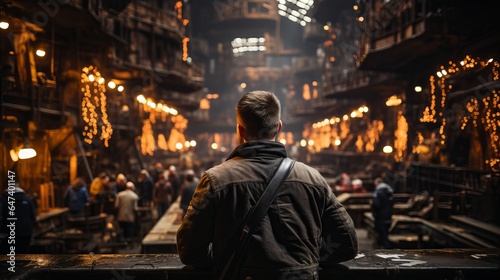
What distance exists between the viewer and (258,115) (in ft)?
7.27

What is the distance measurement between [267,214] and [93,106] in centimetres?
1575

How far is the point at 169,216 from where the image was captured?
12703 millimetres

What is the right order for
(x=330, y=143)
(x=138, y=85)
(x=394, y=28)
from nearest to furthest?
(x=394, y=28), (x=138, y=85), (x=330, y=143)

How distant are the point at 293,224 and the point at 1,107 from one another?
10799 mm

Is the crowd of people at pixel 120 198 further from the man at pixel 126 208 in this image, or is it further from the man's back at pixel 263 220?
the man's back at pixel 263 220

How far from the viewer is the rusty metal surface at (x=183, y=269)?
261cm

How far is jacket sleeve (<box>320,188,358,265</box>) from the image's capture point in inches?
89.4

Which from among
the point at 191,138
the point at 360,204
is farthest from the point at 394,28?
the point at 191,138

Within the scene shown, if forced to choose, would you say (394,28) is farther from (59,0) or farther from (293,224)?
(293,224)

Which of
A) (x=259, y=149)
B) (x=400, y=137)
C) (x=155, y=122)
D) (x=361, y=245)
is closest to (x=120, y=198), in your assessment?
(x=361, y=245)

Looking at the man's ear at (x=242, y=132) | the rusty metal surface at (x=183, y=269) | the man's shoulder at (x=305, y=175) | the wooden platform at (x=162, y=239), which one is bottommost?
the wooden platform at (x=162, y=239)

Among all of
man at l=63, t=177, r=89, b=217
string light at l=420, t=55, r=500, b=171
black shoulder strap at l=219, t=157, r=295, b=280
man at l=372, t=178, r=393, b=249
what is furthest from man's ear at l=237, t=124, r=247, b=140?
string light at l=420, t=55, r=500, b=171

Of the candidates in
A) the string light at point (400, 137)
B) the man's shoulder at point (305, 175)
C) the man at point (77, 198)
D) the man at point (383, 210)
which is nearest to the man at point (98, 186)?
the man at point (77, 198)

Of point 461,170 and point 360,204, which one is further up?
point 461,170
